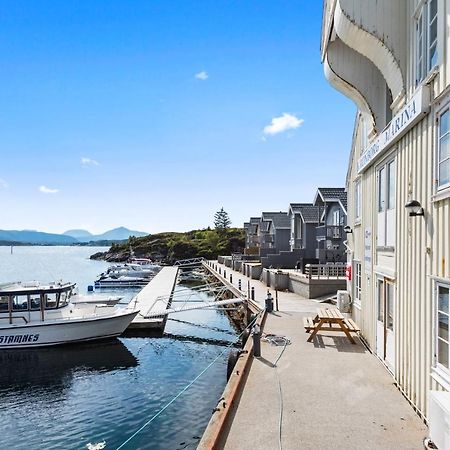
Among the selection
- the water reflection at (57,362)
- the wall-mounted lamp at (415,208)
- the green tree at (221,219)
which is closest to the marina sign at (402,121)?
the wall-mounted lamp at (415,208)

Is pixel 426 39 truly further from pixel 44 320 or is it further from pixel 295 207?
pixel 295 207

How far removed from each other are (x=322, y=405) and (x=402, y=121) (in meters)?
4.90

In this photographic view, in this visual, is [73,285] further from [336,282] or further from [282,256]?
[282,256]

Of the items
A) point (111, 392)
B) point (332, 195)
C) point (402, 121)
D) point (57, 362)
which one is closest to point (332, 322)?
point (402, 121)

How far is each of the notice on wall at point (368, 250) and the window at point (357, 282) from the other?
1.47 metres

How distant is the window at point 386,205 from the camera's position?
357 inches

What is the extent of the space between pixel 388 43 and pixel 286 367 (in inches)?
259

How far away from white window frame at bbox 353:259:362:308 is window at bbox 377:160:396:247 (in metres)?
3.14

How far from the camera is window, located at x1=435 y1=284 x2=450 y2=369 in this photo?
5.99 metres

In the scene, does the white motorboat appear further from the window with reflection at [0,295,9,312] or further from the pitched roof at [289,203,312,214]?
the pitched roof at [289,203,312,214]

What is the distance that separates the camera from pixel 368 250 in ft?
36.8

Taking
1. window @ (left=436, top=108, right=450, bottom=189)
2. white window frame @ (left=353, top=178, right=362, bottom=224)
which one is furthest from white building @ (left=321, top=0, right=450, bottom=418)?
white window frame @ (left=353, top=178, right=362, bottom=224)

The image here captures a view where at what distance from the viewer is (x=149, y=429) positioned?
10375 millimetres

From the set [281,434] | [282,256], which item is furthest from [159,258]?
[281,434]
